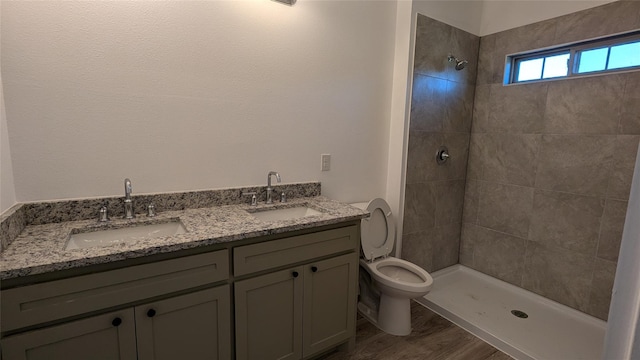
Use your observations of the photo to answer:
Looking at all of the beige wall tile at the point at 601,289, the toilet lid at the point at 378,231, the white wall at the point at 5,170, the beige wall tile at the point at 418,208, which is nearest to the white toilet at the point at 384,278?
the toilet lid at the point at 378,231

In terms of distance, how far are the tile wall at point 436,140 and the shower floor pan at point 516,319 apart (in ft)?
1.09

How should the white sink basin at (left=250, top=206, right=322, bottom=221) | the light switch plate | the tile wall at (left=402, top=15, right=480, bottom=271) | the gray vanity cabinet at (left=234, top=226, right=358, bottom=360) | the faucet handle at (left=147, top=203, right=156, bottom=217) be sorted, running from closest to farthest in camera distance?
the gray vanity cabinet at (left=234, top=226, right=358, bottom=360) < the faucet handle at (left=147, top=203, right=156, bottom=217) < the white sink basin at (left=250, top=206, right=322, bottom=221) < the light switch plate < the tile wall at (left=402, top=15, right=480, bottom=271)

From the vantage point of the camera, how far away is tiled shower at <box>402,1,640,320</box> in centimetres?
212

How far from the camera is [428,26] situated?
7.78 feet

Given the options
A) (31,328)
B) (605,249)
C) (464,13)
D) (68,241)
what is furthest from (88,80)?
(605,249)

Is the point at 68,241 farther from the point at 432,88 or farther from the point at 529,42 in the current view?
the point at 529,42

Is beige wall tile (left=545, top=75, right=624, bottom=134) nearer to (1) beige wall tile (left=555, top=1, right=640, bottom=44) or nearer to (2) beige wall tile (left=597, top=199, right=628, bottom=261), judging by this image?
(1) beige wall tile (left=555, top=1, right=640, bottom=44)

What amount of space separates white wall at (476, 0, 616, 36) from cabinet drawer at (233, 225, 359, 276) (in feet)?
7.58

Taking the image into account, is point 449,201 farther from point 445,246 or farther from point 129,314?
point 129,314

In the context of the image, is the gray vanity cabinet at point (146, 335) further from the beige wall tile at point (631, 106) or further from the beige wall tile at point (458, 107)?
the beige wall tile at point (631, 106)

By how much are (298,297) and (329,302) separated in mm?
235

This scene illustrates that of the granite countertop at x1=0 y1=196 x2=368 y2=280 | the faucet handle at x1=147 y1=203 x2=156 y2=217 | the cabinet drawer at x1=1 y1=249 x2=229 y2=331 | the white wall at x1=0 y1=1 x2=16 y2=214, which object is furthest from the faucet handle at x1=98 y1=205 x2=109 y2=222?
the cabinet drawer at x1=1 y1=249 x2=229 y2=331

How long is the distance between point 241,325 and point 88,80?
138cm

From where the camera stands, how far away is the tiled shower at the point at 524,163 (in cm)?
212
